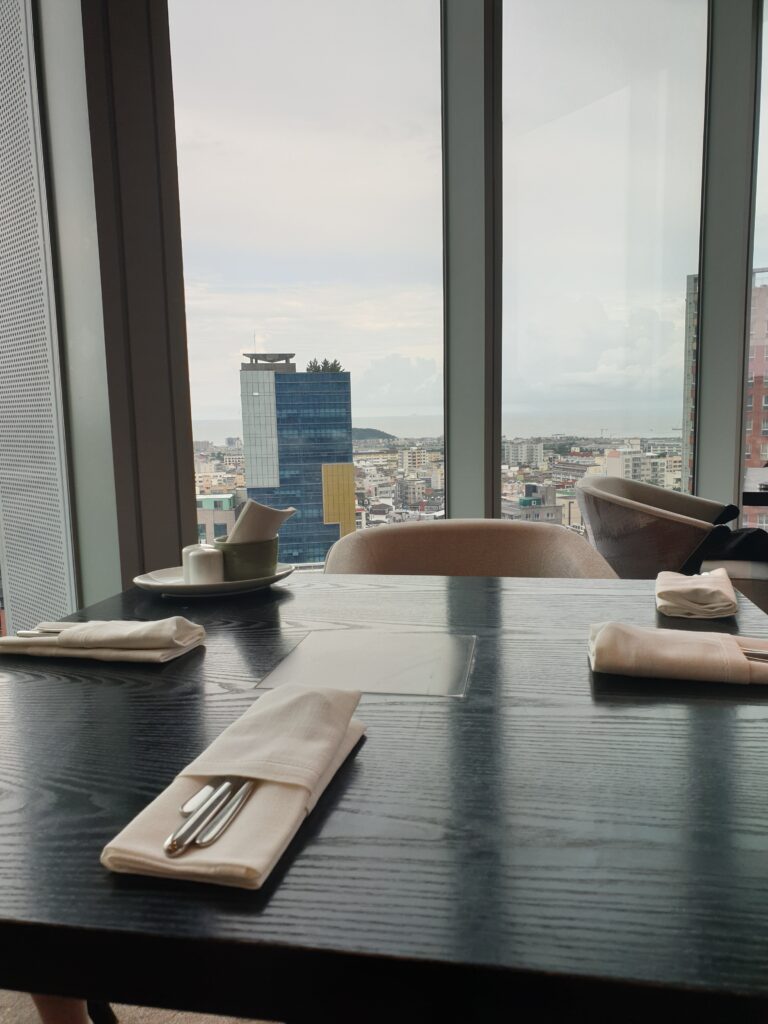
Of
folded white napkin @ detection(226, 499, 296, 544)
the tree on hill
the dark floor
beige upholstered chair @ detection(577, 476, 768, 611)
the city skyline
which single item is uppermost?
the city skyline

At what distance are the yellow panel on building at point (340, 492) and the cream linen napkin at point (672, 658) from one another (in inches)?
85.3

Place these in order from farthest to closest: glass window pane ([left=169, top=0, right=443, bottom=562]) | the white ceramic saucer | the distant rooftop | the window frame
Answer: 1. the distant rooftop
2. glass window pane ([left=169, top=0, right=443, bottom=562])
3. the window frame
4. the white ceramic saucer

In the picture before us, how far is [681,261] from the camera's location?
3.60 meters

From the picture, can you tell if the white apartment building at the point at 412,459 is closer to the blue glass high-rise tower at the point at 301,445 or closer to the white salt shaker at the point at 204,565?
the blue glass high-rise tower at the point at 301,445

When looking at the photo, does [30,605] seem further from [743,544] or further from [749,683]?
[743,544]

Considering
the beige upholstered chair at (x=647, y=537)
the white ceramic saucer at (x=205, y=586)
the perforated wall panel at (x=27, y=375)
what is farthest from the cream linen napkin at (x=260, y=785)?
the beige upholstered chair at (x=647, y=537)

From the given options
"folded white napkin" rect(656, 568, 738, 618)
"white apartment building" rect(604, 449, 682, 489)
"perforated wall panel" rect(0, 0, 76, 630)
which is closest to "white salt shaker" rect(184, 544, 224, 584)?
"folded white napkin" rect(656, 568, 738, 618)

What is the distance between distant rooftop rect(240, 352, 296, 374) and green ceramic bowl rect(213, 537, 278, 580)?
1.64 m

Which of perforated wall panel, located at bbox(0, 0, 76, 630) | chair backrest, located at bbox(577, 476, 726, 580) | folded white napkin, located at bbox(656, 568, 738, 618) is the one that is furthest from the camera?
chair backrest, located at bbox(577, 476, 726, 580)

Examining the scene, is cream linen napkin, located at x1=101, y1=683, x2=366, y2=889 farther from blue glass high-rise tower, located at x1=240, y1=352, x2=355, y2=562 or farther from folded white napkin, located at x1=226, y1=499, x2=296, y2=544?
blue glass high-rise tower, located at x1=240, y1=352, x2=355, y2=562

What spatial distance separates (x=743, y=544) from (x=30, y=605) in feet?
8.83

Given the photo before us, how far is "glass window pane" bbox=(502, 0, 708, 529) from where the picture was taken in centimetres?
308

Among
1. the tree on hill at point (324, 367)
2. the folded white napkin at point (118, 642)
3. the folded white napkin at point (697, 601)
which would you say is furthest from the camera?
the tree on hill at point (324, 367)

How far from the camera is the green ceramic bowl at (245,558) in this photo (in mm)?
1319
